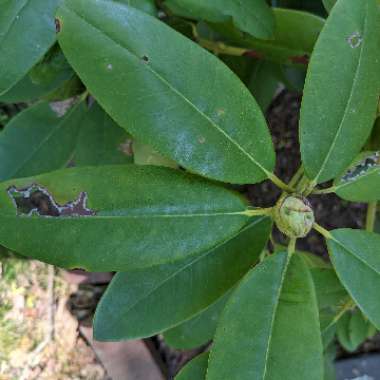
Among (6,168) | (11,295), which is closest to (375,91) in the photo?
(6,168)

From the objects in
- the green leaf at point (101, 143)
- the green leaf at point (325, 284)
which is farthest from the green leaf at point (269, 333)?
the green leaf at point (101, 143)

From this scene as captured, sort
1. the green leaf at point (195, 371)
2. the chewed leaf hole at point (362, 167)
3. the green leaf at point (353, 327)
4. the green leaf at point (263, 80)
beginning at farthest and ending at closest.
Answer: the green leaf at point (353, 327)
the green leaf at point (263, 80)
the green leaf at point (195, 371)
the chewed leaf hole at point (362, 167)

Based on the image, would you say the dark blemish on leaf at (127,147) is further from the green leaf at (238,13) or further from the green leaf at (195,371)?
the green leaf at (195,371)

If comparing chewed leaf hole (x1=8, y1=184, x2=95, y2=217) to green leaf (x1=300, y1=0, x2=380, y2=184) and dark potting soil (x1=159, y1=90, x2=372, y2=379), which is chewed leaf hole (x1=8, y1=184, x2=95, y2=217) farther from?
dark potting soil (x1=159, y1=90, x2=372, y2=379)

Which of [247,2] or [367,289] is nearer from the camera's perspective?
[367,289]

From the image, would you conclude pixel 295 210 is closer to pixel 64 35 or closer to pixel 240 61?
pixel 64 35

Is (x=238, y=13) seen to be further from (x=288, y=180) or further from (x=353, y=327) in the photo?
(x=288, y=180)
